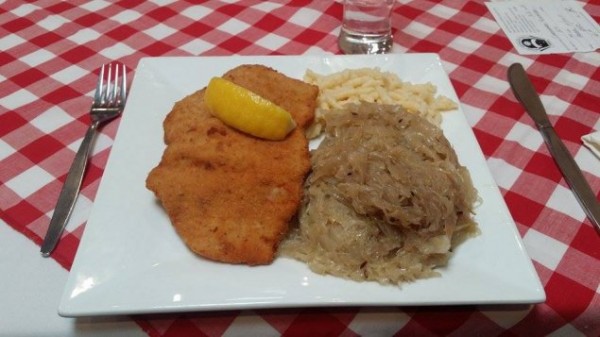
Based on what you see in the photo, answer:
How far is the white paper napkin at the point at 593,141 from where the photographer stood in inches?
69.7

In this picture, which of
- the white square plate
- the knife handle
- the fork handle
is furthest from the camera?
the knife handle

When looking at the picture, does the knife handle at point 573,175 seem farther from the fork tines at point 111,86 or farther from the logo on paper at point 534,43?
the fork tines at point 111,86

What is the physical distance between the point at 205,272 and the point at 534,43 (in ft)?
6.50

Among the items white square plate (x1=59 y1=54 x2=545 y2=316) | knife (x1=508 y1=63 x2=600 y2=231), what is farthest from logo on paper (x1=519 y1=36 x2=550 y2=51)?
white square plate (x1=59 y1=54 x2=545 y2=316)

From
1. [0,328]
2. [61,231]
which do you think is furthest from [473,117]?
[0,328]

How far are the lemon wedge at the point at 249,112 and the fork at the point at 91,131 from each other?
20.2 inches

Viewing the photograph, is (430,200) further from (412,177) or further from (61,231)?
(61,231)

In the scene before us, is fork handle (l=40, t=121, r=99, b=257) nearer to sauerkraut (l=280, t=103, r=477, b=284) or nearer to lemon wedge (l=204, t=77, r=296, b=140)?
lemon wedge (l=204, t=77, r=296, b=140)

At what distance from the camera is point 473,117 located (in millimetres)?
1958

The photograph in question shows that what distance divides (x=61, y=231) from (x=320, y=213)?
0.76 meters

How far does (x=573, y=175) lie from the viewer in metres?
1.66

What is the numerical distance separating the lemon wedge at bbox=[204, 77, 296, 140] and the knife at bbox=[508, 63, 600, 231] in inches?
37.6

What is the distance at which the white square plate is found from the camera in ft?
3.79

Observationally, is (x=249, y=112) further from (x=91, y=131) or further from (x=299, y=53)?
(x=299, y=53)
